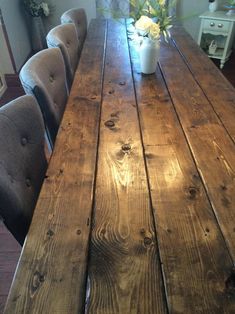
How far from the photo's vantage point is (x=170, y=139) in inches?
37.9

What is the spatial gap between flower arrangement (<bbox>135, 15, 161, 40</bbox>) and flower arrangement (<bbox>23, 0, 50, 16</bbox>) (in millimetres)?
2583

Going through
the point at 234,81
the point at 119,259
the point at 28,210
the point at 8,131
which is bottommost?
the point at 234,81

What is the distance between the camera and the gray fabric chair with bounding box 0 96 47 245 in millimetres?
763

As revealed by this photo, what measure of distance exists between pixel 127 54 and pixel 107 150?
107 cm

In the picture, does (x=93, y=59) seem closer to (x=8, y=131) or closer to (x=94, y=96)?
(x=94, y=96)

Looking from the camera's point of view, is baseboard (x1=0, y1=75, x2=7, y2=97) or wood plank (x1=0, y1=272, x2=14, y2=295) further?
baseboard (x1=0, y1=75, x2=7, y2=97)

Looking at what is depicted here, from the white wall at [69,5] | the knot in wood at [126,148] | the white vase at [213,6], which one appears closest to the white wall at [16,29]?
the white wall at [69,5]

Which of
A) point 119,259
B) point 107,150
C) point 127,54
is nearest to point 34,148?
point 107,150

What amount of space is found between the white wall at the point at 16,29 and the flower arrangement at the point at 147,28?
218cm

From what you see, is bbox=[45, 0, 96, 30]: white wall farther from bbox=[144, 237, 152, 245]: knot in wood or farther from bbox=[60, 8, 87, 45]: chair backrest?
bbox=[144, 237, 152, 245]: knot in wood

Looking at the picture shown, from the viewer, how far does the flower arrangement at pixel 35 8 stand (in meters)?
3.23

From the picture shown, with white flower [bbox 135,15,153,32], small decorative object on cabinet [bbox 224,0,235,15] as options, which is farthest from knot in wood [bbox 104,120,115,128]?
small decorative object on cabinet [bbox 224,0,235,15]

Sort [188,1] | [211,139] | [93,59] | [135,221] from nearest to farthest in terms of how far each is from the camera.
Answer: [135,221]
[211,139]
[93,59]
[188,1]

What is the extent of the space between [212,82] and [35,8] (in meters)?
2.84
